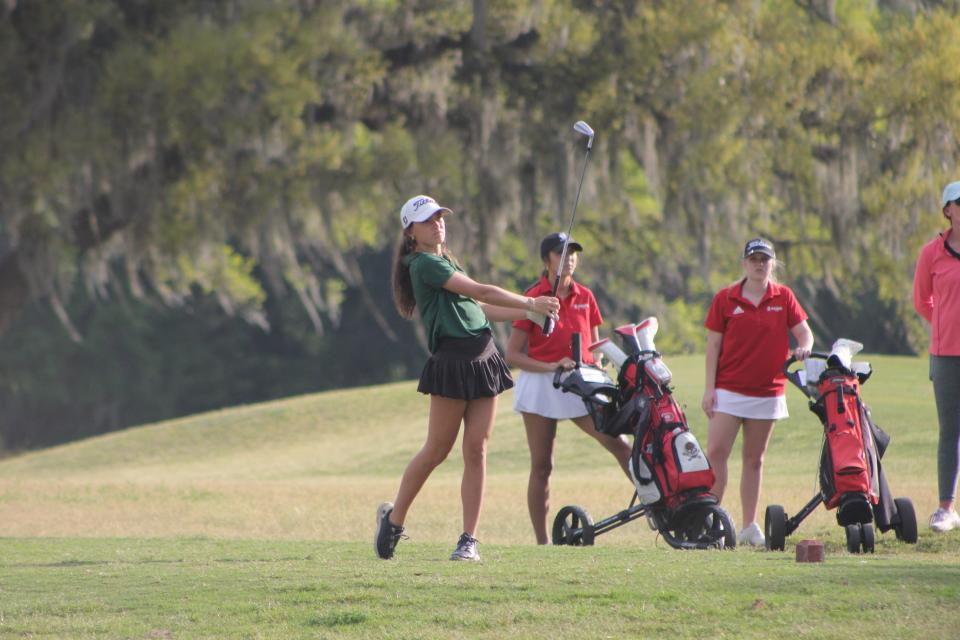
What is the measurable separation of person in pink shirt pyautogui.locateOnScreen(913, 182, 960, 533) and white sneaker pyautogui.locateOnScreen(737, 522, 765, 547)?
3.27 feet

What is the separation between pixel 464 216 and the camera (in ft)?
73.0

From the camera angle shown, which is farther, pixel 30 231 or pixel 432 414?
pixel 30 231

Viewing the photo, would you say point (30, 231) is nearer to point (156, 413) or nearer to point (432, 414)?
point (432, 414)

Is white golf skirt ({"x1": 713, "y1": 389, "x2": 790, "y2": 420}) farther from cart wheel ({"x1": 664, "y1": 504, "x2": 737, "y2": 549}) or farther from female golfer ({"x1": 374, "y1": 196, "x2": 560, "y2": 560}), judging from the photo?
female golfer ({"x1": 374, "y1": 196, "x2": 560, "y2": 560})

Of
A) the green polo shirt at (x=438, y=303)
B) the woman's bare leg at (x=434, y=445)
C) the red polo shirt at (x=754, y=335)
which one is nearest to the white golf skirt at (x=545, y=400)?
the red polo shirt at (x=754, y=335)

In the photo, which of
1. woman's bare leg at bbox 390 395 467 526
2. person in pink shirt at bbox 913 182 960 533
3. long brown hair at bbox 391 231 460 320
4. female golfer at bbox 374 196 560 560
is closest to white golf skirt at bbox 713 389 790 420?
person in pink shirt at bbox 913 182 960 533

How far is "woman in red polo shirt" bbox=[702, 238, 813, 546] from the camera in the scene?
897 centimetres

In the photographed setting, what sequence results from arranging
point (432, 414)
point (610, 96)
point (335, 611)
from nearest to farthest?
1. point (335, 611)
2. point (432, 414)
3. point (610, 96)

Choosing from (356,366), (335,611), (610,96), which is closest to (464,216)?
(610,96)

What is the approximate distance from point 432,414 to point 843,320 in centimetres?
3407

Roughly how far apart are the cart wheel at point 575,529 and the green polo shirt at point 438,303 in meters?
1.85

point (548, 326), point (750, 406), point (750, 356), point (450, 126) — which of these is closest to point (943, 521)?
point (750, 406)

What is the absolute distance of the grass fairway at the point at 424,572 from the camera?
5.73 metres

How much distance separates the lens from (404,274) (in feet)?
25.2
